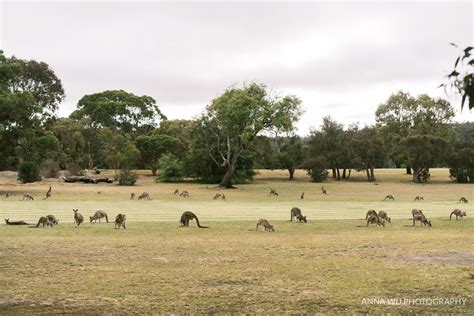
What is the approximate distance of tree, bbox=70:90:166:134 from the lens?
364 feet

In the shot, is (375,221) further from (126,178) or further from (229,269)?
(126,178)

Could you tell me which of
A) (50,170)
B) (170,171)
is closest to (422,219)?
(170,171)

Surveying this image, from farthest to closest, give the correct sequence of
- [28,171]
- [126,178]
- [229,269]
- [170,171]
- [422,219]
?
[170,171]
[126,178]
[28,171]
[422,219]
[229,269]

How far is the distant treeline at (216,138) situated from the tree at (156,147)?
0.63 ft

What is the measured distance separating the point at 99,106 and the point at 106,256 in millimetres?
100259

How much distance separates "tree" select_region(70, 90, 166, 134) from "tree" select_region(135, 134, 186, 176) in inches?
578

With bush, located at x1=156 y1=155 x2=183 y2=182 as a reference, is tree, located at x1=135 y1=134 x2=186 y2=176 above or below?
above

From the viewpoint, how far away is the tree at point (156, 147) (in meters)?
94.8

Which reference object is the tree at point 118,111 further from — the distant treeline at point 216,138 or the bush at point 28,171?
the bush at point 28,171

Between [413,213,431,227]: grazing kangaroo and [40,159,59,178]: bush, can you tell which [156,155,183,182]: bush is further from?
[413,213,431,227]: grazing kangaroo

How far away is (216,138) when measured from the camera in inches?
2904

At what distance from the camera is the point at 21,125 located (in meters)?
53.9

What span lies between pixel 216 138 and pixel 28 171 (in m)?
25.0

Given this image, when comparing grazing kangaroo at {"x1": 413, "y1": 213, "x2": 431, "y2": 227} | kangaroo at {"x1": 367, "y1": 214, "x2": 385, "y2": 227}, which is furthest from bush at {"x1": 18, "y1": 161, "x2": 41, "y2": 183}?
grazing kangaroo at {"x1": 413, "y1": 213, "x2": 431, "y2": 227}
